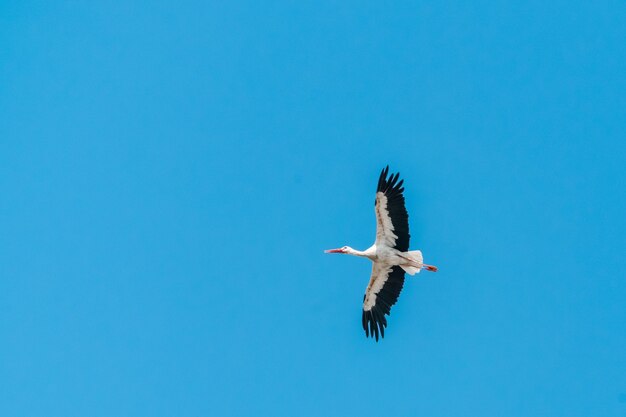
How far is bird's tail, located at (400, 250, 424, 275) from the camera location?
852 inches

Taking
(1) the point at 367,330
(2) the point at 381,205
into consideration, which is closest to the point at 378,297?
(1) the point at 367,330

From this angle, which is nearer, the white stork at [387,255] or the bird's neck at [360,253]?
the white stork at [387,255]

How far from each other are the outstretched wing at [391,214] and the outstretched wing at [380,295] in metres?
0.85

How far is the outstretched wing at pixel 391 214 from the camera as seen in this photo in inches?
824

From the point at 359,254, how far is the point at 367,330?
1920 mm

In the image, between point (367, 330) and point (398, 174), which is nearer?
point (398, 174)

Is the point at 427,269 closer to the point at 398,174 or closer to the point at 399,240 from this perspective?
the point at 399,240

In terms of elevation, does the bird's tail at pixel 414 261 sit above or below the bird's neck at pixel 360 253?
below

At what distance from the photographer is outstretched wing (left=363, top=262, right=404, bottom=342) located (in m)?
22.2

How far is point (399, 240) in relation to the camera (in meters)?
21.5

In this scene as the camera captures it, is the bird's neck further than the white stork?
Yes

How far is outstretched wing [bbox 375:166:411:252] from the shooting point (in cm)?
2092

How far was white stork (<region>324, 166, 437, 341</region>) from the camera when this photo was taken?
2097 cm

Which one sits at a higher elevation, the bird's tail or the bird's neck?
the bird's neck
